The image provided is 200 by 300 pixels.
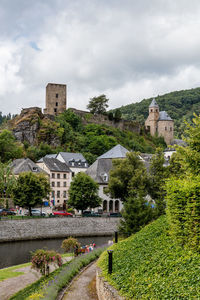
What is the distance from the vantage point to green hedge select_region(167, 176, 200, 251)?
1155 centimetres

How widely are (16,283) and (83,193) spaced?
31553 millimetres

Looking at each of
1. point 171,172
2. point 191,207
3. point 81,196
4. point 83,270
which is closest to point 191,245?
point 191,207

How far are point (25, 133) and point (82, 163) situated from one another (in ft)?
54.9

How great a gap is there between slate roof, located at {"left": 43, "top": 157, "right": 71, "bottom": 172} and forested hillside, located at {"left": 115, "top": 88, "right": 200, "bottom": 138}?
9010 cm

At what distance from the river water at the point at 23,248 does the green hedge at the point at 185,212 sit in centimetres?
2023

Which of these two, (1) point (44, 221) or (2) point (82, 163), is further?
(2) point (82, 163)

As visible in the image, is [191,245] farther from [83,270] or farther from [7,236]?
[7,236]

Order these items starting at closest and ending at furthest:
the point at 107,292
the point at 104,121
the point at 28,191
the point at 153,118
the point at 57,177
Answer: the point at 107,292
the point at 28,191
the point at 57,177
the point at 104,121
the point at 153,118

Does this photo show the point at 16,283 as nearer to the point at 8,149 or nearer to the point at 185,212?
the point at 185,212

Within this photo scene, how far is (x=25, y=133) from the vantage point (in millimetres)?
81312

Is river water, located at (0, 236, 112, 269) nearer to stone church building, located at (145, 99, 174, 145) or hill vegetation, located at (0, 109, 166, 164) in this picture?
hill vegetation, located at (0, 109, 166, 164)

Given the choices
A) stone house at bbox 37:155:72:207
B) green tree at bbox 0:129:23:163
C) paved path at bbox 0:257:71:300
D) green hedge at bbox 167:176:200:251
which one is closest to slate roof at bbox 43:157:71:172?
stone house at bbox 37:155:72:207

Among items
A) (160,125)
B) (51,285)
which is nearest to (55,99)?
(160,125)

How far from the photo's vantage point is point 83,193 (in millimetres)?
51438
